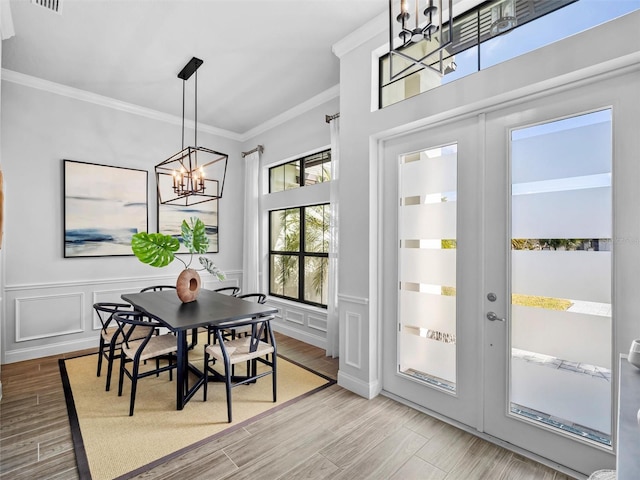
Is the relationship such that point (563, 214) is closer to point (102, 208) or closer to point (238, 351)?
point (238, 351)

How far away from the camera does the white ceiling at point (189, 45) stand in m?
2.53

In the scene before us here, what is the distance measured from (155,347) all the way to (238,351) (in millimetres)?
715

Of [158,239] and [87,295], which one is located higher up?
[158,239]

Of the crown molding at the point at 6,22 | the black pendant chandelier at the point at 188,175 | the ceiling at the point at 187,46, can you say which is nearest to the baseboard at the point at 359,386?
the black pendant chandelier at the point at 188,175

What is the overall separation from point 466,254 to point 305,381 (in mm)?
1879

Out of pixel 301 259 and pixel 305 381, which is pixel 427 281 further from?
pixel 301 259

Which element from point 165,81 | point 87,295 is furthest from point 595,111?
point 87,295

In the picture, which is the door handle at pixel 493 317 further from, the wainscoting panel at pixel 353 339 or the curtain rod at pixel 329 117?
the curtain rod at pixel 329 117

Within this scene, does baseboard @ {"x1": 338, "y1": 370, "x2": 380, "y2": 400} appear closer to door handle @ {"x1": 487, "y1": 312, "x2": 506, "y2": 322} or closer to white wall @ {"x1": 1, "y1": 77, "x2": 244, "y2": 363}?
door handle @ {"x1": 487, "y1": 312, "x2": 506, "y2": 322}

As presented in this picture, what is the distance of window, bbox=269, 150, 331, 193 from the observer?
4215mm

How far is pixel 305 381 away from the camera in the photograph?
310 cm

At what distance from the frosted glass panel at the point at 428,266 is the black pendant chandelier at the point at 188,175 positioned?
1.73 m

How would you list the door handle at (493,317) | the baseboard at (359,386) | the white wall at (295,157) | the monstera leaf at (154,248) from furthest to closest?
the white wall at (295,157)
the monstera leaf at (154,248)
the baseboard at (359,386)
the door handle at (493,317)

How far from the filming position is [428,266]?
2525 millimetres
